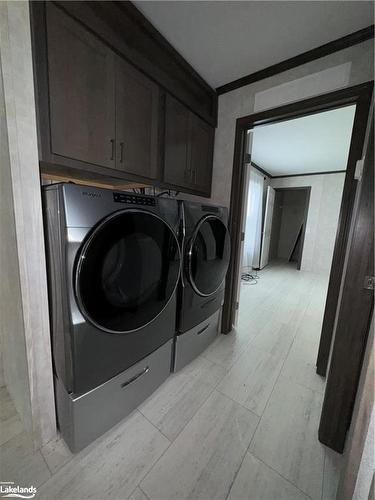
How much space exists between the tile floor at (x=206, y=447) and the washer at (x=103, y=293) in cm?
12

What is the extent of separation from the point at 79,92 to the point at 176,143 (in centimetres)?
70

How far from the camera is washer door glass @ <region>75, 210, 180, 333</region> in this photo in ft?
2.68

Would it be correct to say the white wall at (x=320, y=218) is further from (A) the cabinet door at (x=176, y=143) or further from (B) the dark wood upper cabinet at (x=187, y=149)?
(A) the cabinet door at (x=176, y=143)

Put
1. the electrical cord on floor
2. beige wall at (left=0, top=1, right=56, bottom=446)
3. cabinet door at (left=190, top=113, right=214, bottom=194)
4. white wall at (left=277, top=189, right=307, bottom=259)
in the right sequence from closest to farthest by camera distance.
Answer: beige wall at (left=0, top=1, right=56, bottom=446)
cabinet door at (left=190, top=113, right=214, bottom=194)
the electrical cord on floor
white wall at (left=277, top=189, right=307, bottom=259)

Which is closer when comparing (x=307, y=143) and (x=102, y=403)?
(x=102, y=403)

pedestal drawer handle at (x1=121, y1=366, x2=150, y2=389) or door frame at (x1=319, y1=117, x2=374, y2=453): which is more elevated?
door frame at (x1=319, y1=117, x2=374, y2=453)

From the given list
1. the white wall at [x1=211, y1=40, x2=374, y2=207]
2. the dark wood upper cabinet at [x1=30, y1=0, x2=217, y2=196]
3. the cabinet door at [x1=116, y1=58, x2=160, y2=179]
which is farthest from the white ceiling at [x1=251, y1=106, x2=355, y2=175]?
the cabinet door at [x1=116, y1=58, x2=160, y2=179]

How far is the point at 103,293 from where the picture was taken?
87 centimetres

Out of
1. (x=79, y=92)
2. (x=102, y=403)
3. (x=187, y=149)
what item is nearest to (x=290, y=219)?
(x=187, y=149)

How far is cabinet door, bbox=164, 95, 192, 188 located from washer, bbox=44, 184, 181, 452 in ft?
1.43

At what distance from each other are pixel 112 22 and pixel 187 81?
0.62 meters

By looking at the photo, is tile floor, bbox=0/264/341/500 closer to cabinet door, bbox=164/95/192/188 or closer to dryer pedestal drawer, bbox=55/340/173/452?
dryer pedestal drawer, bbox=55/340/173/452

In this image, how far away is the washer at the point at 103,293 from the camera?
789mm

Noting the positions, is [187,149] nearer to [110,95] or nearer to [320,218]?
[110,95]
